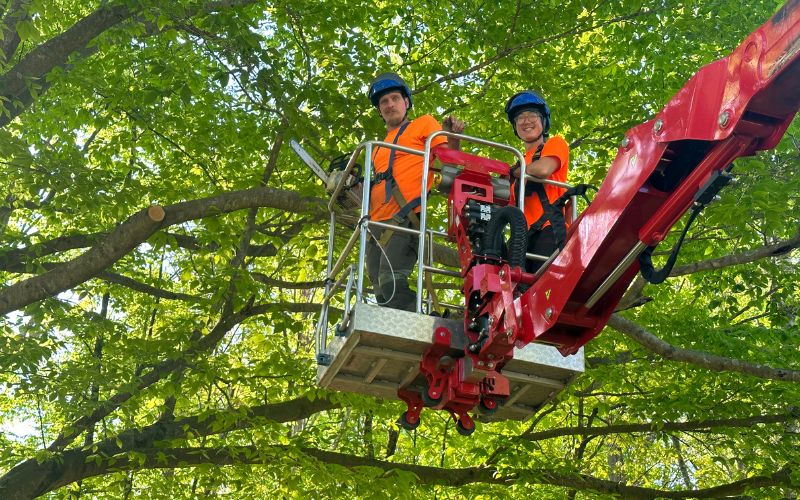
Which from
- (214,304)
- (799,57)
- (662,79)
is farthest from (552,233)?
(662,79)

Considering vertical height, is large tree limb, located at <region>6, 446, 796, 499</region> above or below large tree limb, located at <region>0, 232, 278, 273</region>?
below

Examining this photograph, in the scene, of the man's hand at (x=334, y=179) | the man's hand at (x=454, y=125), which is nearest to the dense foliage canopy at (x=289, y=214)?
the man's hand at (x=334, y=179)

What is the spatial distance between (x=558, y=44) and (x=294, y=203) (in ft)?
20.1

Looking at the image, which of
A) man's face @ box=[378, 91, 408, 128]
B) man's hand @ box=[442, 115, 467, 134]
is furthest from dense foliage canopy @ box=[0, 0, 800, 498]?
man's hand @ box=[442, 115, 467, 134]

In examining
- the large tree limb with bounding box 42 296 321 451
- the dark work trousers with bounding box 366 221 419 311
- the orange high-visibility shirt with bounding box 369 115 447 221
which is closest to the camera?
the dark work trousers with bounding box 366 221 419 311

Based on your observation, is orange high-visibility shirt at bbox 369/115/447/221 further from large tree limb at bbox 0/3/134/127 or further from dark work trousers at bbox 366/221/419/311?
large tree limb at bbox 0/3/134/127

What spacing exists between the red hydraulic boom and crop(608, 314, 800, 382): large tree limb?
8.08ft

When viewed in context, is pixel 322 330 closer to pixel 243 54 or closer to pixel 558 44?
pixel 243 54

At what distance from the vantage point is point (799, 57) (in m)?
3.25

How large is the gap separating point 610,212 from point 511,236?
118 cm

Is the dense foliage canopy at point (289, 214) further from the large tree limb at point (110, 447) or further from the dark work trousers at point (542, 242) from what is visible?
the dark work trousers at point (542, 242)

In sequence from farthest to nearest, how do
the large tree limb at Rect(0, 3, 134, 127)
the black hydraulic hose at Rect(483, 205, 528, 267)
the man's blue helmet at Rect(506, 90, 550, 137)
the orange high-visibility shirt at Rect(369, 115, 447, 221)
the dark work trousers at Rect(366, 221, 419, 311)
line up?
1. the large tree limb at Rect(0, 3, 134, 127)
2. the orange high-visibility shirt at Rect(369, 115, 447, 221)
3. the dark work trousers at Rect(366, 221, 419, 311)
4. the man's blue helmet at Rect(506, 90, 550, 137)
5. the black hydraulic hose at Rect(483, 205, 528, 267)

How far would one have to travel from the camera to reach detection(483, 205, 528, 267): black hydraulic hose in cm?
541

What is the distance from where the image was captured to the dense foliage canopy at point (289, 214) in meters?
9.04
